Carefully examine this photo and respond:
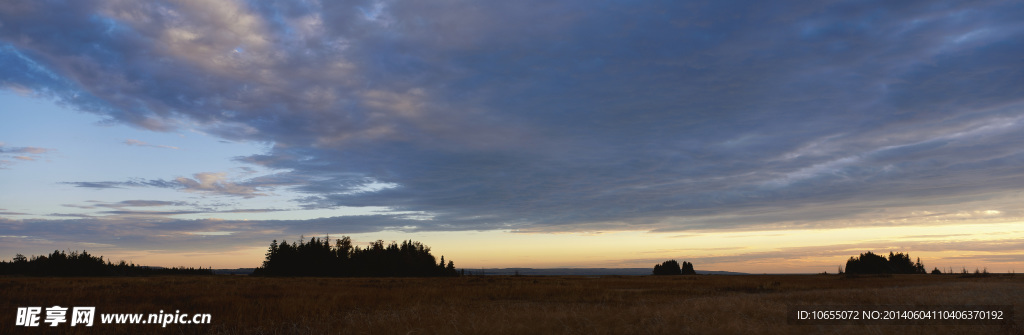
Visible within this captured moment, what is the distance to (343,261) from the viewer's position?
11694 cm

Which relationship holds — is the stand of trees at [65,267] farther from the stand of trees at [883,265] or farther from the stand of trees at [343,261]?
the stand of trees at [883,265]

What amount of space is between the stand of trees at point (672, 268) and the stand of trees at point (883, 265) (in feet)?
116

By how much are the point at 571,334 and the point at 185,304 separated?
20.9 meters

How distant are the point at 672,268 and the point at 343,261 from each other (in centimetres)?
7907

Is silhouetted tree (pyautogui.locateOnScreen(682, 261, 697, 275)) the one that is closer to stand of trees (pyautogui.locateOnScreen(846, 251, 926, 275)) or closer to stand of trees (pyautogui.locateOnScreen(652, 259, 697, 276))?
stand of trees (pyautogui.locateOnScreen(652, 259, 697, 276))

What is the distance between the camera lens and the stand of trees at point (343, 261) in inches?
4325

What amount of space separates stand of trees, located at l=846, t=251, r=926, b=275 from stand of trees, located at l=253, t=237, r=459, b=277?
91599 millimetres

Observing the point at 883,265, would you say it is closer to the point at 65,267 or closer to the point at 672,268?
the point at 672,268

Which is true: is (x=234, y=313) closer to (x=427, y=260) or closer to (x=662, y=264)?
(x=427, y=260)

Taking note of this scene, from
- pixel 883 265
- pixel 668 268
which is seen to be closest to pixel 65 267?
pixel 668 268

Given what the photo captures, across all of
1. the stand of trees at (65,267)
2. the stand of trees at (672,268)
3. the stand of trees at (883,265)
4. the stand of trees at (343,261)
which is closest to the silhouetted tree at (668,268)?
the stand of trees at (672,268)

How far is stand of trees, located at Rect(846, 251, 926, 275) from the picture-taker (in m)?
107

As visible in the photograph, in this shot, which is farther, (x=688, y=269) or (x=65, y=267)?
(x=688, y=269)

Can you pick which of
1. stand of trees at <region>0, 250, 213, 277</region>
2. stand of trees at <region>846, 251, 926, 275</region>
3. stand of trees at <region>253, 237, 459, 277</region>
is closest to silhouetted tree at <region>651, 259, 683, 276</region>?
stand of trees at <region>846, 251, 926, 275</region>
